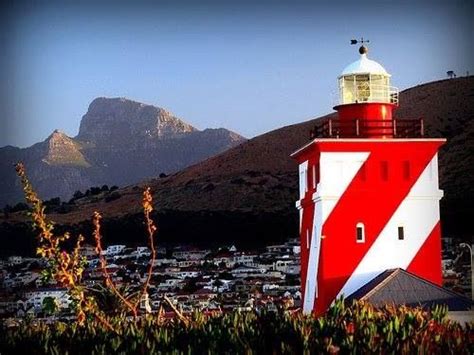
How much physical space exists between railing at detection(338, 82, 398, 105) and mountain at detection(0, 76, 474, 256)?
17.0 meters

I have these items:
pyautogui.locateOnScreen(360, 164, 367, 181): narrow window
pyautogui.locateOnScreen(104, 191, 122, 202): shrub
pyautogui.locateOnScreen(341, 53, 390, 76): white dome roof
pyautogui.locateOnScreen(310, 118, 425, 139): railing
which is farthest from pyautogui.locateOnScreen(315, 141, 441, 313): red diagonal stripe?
pyautogui.locateOnScreen(104, 191, 122, 202): shrub

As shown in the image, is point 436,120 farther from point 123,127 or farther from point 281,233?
→ point 123,127

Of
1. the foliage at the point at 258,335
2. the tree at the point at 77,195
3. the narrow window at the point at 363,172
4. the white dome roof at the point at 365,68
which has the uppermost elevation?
the white dome roof at the point at 365,68

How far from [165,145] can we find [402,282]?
3127cm

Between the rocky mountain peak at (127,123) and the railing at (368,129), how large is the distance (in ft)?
29.6

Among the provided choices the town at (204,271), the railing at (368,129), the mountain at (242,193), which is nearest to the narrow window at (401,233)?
the railing at (368,129)

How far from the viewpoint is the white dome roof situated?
18658 millimetres

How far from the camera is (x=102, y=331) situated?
22.6ft

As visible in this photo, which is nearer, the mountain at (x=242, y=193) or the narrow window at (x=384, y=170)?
the narrow window at (x=384, y=170)

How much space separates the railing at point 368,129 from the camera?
18656 mm

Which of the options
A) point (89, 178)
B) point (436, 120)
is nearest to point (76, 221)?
point (89, 178)

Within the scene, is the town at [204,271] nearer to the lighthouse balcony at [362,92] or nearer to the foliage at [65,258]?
the lighthouse balcony at [362,92]

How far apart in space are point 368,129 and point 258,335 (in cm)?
1236

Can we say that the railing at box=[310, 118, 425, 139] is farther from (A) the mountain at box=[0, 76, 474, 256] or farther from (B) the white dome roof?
(A) the mountain at box=[0, 76, 474, 256]
